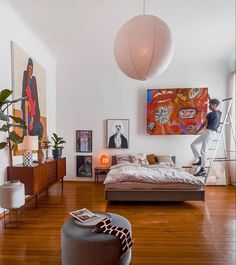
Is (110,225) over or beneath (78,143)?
beneath

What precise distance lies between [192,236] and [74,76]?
14.8ft

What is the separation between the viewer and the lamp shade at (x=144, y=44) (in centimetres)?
157

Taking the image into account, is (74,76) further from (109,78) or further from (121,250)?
(121,250)

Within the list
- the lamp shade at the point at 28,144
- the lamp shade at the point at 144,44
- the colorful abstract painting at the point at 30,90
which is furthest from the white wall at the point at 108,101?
the lamp shade at the point at 144,44

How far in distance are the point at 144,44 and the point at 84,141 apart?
154 inches

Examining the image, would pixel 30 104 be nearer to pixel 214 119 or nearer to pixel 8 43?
pixel 8 43

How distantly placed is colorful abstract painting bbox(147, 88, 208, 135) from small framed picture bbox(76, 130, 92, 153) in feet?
5.40

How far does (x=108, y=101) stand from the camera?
5.20m

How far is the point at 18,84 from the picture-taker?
10.8 feet

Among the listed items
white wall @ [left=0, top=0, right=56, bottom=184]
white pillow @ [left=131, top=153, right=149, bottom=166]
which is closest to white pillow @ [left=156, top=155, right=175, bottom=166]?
white pillow @ [left=131, top=153, right=149, bottom=166]

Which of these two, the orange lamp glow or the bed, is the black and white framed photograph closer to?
the orange lamp glow

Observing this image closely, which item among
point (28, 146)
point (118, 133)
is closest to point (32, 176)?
point (28, 146)

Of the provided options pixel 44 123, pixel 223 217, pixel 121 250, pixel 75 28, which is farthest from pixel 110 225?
pixel 75 28

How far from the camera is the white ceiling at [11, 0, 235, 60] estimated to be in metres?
3.08
